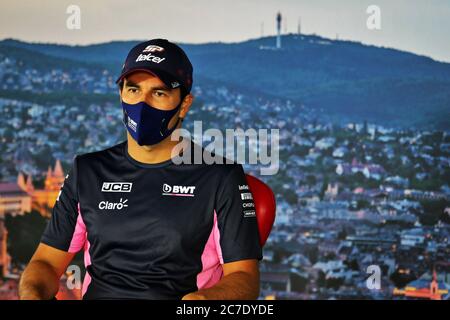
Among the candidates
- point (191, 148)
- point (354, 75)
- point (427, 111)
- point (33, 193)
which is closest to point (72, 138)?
point (33, 193)

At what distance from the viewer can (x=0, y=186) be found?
588cm

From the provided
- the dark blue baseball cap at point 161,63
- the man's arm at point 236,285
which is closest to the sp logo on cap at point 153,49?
the dark blue baseball cap at point 161,63

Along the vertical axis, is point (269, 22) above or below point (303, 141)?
above

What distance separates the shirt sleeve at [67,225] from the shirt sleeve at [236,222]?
0.35 meters

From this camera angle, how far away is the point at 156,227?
7.36 feet

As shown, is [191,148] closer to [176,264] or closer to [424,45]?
[176,264]

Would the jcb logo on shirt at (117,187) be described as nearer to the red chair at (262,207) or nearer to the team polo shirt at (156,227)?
the team polo shirt at (156,227)

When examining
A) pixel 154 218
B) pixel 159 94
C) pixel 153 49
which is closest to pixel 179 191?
pixel 154 218

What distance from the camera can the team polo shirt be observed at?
2.24 metres

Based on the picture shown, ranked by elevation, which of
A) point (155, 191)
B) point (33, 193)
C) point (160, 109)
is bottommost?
point (33, 193)

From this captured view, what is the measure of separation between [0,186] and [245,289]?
3.99 m

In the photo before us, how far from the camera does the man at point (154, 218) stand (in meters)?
2.23

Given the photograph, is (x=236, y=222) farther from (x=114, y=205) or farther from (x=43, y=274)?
(x=43, y=274)

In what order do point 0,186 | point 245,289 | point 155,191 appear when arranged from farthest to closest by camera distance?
point 0,186
point 155,191
point 245,289
